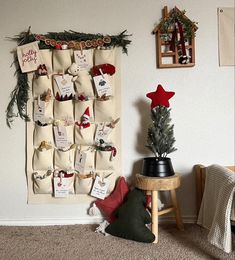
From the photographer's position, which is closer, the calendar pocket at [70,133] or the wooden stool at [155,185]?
the wooden stool at [155,185]

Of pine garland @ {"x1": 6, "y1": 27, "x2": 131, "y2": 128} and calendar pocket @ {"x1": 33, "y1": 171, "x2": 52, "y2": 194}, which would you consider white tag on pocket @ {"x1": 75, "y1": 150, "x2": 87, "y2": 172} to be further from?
pine garland @ {"x1": 6, "y1": 27, "x2": 131, "y2": 128}

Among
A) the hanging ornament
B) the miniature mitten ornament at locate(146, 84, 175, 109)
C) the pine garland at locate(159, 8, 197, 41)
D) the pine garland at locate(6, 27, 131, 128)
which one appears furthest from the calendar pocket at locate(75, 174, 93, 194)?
the pine garland at locate(159, 8, 197, 41)

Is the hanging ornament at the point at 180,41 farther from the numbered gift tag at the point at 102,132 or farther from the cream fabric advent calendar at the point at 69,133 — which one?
the numbered gift tag at the point at 102,132

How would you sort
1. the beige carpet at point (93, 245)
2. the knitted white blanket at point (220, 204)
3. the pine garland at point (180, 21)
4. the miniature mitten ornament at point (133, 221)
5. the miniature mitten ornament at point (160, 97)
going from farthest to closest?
the pine garland at point (180, 21) → the miniature mitten ornament at point (160, 97) → the miniature mitten ornament at point (133, 221) → the beige carpet at point (93, 245) → the knitted white blanket at point (220, 204)

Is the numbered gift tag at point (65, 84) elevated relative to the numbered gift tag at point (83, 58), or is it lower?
lower

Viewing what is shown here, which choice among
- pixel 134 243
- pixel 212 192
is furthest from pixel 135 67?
pixel 134 243

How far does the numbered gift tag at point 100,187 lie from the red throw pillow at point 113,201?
1.7 inches

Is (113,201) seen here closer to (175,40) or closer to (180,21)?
(175,40)

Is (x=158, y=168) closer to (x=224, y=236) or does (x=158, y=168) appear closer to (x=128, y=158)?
(x=128, y=158)

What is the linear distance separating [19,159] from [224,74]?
5.46 feet

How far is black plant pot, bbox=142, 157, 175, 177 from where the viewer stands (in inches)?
67.9

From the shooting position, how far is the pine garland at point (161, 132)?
1772mm

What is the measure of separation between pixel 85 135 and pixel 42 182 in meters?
0.46

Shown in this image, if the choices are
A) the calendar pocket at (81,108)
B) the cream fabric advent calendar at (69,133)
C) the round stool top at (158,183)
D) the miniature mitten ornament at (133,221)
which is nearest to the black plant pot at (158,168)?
the round stool top at (158,183)
